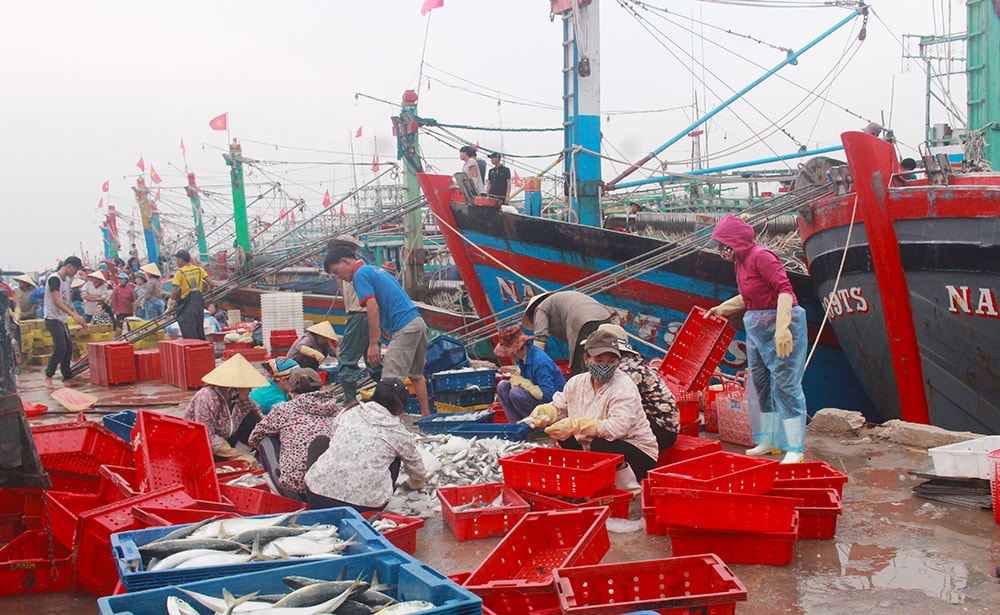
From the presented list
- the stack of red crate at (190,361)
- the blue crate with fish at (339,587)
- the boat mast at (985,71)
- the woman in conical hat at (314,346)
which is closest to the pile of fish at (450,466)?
the blue crate with fish at (339,587)

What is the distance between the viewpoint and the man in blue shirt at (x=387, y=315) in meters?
6.73

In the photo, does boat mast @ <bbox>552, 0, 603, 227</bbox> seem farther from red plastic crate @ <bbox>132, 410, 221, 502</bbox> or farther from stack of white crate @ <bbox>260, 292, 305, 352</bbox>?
red plastic crate @ <bbox>132, 410, 221, 502</bbox>

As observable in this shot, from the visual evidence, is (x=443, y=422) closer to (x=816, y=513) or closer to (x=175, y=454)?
(x=175, y=454)

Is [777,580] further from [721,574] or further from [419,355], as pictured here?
[419,355]

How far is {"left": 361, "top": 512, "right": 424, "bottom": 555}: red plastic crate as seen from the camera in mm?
3916

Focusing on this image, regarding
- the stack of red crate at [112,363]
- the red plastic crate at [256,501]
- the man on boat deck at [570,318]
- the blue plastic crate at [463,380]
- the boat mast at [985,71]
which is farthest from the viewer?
the boat mast at [985,71]

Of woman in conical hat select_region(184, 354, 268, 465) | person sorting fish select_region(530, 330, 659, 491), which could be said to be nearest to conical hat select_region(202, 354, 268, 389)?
woman in conical hat select_region(184, 354, 268, 465)

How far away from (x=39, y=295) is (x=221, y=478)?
12.1 metres

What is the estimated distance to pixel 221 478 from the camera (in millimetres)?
5195

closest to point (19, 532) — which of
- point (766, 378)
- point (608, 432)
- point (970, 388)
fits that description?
point (608, 432)

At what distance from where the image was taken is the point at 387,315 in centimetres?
704

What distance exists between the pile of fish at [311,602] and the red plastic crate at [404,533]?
1.28 m

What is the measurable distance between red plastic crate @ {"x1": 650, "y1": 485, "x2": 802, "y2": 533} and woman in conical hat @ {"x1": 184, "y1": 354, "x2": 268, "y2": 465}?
3091 millimetres

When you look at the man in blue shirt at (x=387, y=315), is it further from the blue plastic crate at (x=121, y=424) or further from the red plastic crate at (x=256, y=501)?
the red plastic crate at (x=256, y=501)
